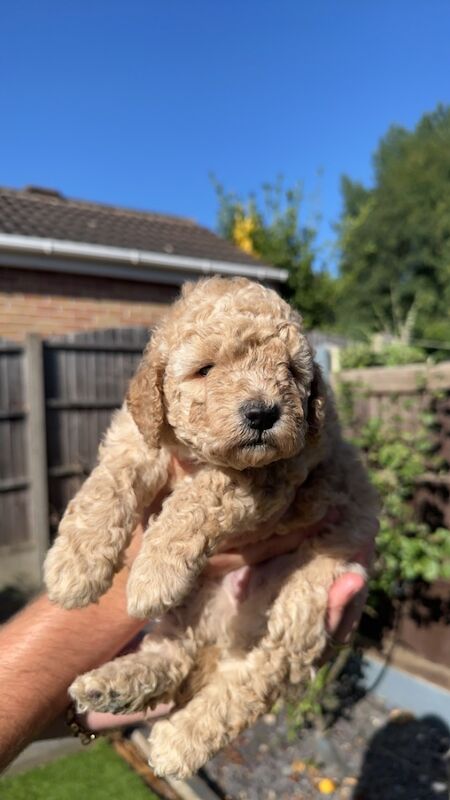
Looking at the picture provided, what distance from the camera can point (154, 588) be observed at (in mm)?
1896

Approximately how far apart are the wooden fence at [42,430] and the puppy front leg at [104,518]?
5385 millimetres

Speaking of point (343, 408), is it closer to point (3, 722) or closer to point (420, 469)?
point (420, 469)

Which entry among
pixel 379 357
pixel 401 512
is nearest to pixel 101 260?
pixel 379 357

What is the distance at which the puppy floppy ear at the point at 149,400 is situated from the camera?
213cm

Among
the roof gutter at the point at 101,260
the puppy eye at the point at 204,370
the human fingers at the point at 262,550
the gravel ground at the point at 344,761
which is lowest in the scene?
the gravel ground at the point at 344,761

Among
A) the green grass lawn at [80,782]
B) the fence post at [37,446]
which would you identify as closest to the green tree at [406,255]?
the fence post at [37,446]

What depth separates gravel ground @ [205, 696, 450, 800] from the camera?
443cm

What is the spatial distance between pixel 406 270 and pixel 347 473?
43.9m

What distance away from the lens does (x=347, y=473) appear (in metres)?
2.76

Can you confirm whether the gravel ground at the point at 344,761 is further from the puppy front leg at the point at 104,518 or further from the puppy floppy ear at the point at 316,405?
the puppy floppy ear at the point at 316,405

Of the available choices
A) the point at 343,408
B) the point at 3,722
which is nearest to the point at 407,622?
the point at 343,408

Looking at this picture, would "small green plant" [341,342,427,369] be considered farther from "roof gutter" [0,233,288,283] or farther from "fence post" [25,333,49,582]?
"roof gutter" [0,233,288,283]

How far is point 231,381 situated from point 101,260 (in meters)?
7.11

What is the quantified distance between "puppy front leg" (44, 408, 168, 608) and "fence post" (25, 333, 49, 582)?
536 cm
